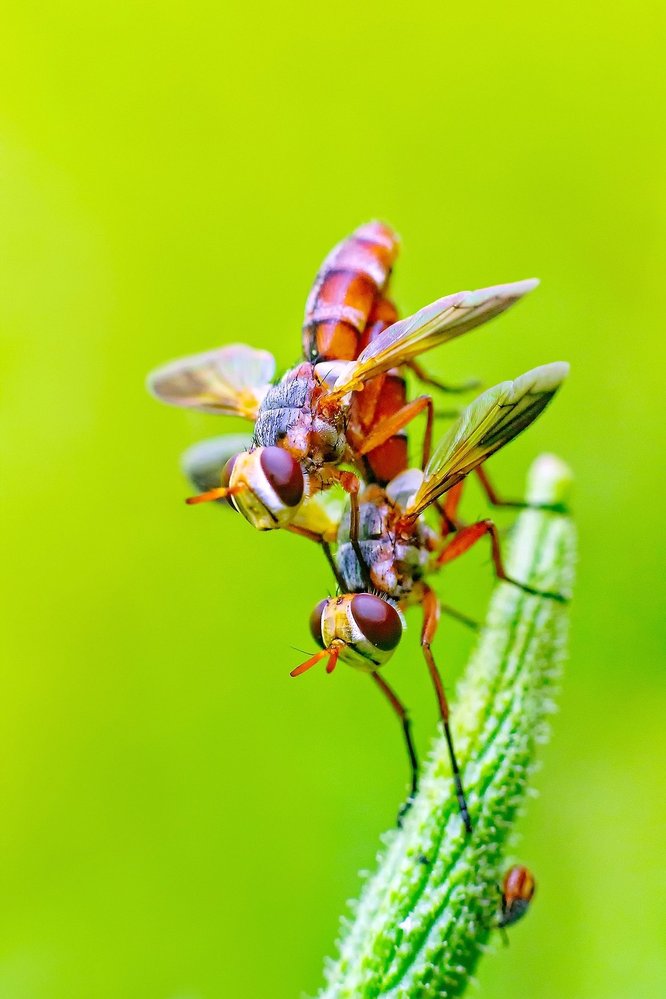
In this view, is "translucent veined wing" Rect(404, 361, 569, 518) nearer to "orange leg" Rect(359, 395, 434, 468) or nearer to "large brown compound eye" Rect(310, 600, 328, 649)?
"orange leg" Rect(359, 395, 434, 468)

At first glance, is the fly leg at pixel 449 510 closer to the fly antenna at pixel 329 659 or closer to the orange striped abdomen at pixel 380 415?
the orange striped abdomen at pixel 380 415

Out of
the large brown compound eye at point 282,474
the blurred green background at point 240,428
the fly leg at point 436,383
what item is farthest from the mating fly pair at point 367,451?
the blurred green background at point 240,428

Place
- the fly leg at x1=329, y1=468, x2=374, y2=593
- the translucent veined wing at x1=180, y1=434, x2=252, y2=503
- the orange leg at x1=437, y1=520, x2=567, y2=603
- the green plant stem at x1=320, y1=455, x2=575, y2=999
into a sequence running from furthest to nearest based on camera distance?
the translucent veined wing at x1=180, y1=434, x2=252, y2=503 → the orange leg at x1=437, y1=520, x2=567, y2=603 → the fly leg at x1=329, y1=468, x2=374, y2=593 → the green plant stem at x1=320, y1=455, x2=575, y2=999

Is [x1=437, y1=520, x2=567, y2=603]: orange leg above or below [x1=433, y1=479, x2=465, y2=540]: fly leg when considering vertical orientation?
below

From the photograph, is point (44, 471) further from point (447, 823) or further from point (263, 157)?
point (447, 823)

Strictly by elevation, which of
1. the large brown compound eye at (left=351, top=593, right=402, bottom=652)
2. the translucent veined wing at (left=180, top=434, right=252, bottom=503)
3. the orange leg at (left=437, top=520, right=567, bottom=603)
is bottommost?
the large brown compound eye at (left=351, top=593, right=402, bottom=652)

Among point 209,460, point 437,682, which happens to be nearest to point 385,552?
point 437,682

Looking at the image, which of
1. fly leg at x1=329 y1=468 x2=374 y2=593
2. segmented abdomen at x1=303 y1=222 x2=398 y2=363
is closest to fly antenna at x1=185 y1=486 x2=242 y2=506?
fly leg at x1=329 y1=468 x2=374 y2=593

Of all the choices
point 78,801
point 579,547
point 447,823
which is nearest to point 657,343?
point 579,547
